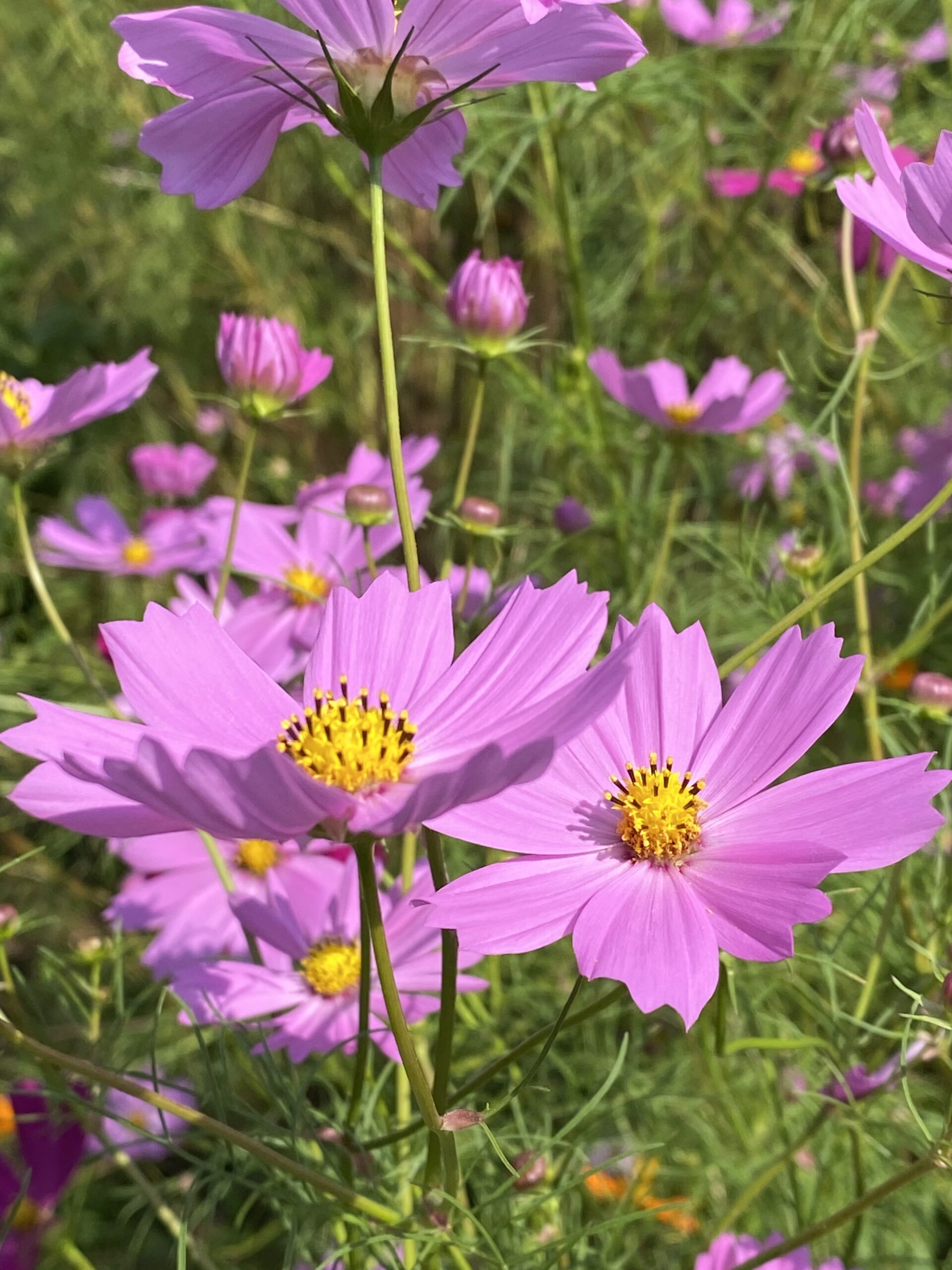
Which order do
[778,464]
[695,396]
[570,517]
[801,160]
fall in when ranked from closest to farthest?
1. [570,517]
2. [695,396]
3. [778,464]
4. [801,160]

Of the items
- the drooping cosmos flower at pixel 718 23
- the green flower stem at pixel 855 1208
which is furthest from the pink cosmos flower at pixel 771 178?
the green flower stem at pixel 855 1208

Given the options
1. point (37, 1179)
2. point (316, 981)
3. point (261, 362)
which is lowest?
point (37, 1179)

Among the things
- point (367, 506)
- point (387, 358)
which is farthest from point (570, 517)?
point (387, 358)

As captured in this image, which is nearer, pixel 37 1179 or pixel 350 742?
pixel 350 742

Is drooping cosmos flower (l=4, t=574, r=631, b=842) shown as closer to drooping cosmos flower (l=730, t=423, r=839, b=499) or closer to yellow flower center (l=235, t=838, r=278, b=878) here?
yellow flower center (l=235, t=838, r=278, b=878)

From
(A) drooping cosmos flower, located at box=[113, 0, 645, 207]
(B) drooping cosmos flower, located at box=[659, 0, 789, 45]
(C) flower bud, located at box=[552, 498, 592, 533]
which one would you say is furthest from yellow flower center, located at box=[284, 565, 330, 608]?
(B) drooping cosmos flower, located at box=[659, 0, 789, 45]

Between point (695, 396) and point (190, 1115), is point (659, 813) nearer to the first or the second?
point (190, 1115)

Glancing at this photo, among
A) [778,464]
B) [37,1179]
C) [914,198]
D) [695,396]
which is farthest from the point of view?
[778,464]
